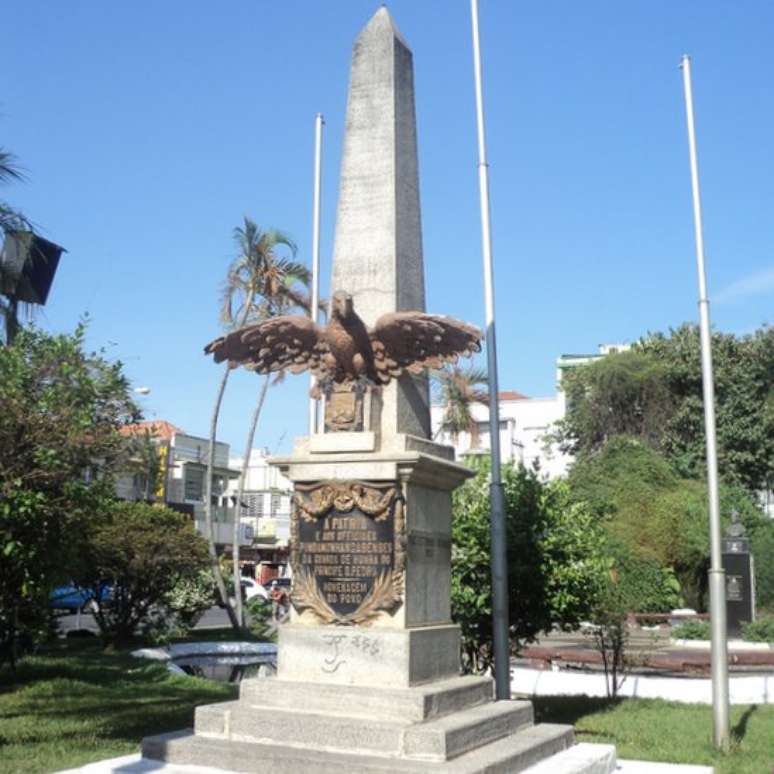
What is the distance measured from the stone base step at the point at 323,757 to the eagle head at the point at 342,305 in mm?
3533

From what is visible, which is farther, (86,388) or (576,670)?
(576,670)

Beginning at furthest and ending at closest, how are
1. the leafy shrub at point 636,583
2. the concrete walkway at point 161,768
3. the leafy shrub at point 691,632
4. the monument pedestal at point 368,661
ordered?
the leafy shrub at point 691,632 → the leafy shrub at point 636,583 → the concrete walkway at point 161,768 → the monument pedestal at point 368,661

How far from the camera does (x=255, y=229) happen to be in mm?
24297

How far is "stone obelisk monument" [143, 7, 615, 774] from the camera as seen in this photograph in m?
7.71

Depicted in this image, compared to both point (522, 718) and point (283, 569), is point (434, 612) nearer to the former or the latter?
point (522, 718)

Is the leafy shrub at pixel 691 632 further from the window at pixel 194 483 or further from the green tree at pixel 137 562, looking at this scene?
the window at pixel 194 483

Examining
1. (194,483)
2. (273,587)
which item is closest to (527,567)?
(273,587)

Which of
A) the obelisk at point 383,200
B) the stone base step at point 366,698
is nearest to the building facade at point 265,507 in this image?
the obelisk at point 383,200

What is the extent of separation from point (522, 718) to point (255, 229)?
17.2 m

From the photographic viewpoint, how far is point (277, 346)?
946 centimetres

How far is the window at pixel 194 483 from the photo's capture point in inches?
2106

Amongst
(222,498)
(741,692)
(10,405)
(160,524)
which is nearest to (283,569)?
(222,498)

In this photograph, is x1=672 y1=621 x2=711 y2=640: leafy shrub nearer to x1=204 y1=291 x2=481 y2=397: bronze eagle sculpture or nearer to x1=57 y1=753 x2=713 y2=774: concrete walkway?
x1=57 y1=753 x2=713 y2=774: concrete walkway

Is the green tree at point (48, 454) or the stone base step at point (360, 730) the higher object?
the green tree at point (48, 454)
